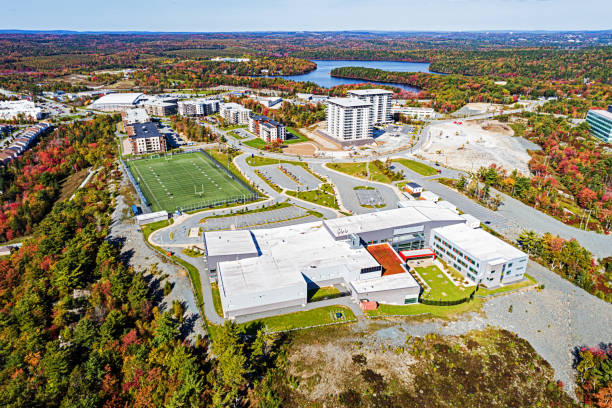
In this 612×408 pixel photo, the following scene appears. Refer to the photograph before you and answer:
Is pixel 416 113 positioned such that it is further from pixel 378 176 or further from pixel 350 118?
pixel 378 176

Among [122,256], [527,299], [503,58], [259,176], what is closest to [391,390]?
[527,299]

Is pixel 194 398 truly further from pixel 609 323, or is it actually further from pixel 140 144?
pixel 140 144

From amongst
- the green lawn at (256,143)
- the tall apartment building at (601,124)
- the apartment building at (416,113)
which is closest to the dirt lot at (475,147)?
the apartment building at (416,113)

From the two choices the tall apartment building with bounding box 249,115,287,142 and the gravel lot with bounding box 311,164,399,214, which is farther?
the tall apartment building with bounding box 249,115,287,142

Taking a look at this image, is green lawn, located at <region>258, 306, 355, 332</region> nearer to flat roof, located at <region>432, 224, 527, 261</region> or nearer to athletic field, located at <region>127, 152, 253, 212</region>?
flat roof, located at <region>432, 224, 527, 261</region>

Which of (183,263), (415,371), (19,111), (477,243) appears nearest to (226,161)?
(183,263)

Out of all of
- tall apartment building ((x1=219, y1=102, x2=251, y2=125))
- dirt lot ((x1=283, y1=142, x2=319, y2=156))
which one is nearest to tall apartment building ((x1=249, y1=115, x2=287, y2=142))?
dirt lot ((x1=283, y1=142, x2=319, y2=156))
